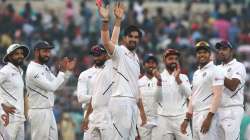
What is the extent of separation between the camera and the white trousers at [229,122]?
1942 cm

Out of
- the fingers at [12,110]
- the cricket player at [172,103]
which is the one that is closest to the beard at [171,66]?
the cricket player at [172,103]

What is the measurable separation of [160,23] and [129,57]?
1659cm

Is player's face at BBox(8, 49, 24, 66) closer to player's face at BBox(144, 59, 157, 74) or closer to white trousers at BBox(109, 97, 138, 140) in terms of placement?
white trousers at BBox(109, 97, 138, 140)

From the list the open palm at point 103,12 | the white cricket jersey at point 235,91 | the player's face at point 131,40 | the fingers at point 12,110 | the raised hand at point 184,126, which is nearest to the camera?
the open palm at point 103,12

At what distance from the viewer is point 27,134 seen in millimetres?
27031

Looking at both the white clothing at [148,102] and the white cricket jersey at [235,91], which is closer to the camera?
the white cricket jersey at [235,91]

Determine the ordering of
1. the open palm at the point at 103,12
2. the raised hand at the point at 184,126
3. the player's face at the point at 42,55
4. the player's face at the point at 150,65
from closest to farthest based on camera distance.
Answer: the open palm at the point at 103,12 < the player's face at the point at 42,55 < the raised hand at the point at 184,126 < the player's face at the point at 150,65

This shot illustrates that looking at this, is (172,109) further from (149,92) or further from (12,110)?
(12,110)

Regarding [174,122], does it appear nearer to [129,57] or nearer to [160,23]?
[129,57]

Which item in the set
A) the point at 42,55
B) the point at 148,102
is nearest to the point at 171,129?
the point at 148,102

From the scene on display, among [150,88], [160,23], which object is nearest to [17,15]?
[160,23]

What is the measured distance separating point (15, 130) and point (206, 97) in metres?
3.49

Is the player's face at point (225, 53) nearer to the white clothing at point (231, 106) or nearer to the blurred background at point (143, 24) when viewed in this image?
the white clothing at point (231, 106)

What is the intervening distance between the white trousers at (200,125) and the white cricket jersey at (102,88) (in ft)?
5.48
